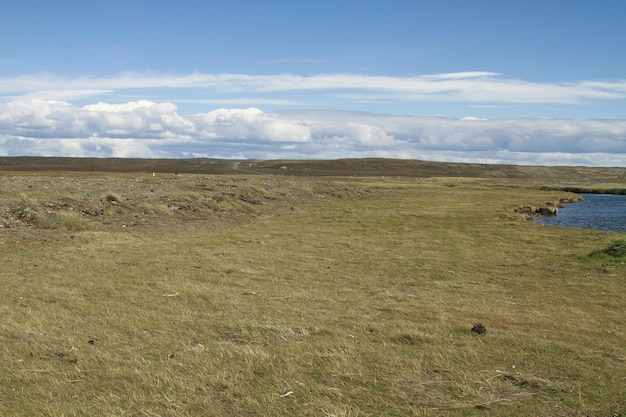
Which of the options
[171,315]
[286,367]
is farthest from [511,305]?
[171,315]

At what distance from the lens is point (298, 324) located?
10523 mm

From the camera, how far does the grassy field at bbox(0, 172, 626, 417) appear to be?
23.3ft

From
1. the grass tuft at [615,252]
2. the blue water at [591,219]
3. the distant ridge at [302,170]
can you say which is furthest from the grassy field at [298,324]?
the distant ridge at [302,170]

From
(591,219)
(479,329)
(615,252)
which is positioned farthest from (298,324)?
(591,219)

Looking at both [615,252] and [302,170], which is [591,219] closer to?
[615,252]

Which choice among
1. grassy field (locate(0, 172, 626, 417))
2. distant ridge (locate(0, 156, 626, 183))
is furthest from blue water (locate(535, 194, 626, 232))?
distant ridge (locate(0, 156, 626, 183))

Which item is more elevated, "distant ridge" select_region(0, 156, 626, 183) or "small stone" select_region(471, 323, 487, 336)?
"distant ridge" select_region(0, 156, 626, 183)

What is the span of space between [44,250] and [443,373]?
581 inches

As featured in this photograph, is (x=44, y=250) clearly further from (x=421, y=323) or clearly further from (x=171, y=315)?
(x=421, y=323)

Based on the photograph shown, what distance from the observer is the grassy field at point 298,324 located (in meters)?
7.09

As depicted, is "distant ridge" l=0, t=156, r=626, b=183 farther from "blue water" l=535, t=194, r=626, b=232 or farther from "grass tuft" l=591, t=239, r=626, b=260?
"grass tuft" l=591, t=239, r=626, b=260

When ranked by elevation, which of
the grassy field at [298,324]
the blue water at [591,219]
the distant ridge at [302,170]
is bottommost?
the blue water at [591,219]

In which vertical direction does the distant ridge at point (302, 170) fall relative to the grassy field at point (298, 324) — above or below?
above

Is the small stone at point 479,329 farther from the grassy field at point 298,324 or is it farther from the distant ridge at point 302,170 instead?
the distant ridge at point 302,170
